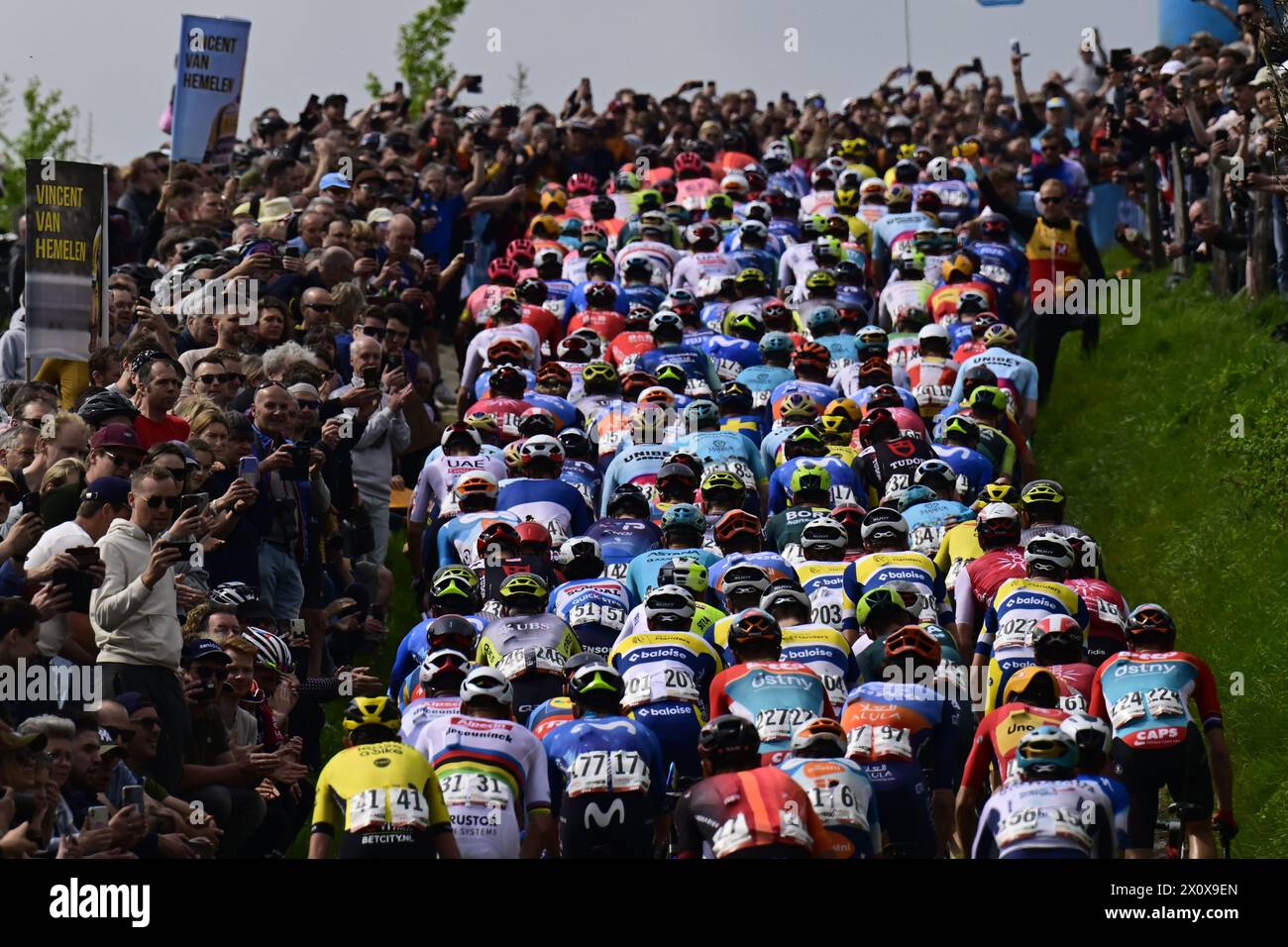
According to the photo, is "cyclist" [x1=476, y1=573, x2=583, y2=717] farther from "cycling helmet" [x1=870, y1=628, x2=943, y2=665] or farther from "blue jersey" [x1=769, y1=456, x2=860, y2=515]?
"blue jersey" [x1=769, y1=456, x2=860, y2=515]

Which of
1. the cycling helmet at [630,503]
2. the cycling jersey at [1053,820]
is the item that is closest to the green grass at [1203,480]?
the cycling helmet at [630,503]

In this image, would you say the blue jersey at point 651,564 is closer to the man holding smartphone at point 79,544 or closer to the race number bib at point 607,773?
the race number bib at point 607,773

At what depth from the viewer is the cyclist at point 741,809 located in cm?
1327

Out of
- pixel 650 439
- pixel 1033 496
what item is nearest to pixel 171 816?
pixel 1033 496

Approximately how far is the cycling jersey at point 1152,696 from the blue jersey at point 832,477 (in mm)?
4924

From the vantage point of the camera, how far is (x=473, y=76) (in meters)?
37.5

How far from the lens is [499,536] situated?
19.0m

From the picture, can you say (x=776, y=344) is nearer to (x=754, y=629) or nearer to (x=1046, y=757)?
(x=754, y=629)

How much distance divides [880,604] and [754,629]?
136 centimetres

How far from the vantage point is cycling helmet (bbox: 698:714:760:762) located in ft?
45.7

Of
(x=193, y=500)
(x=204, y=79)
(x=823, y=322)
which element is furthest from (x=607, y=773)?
(x=204, y=79)

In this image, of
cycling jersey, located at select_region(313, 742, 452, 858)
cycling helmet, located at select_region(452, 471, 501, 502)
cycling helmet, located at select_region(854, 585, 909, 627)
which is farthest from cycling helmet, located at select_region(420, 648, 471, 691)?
cycling helmet, located at select_region(452, 471, 501, 502)

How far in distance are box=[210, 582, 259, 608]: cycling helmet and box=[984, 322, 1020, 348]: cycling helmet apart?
10.9 metres
